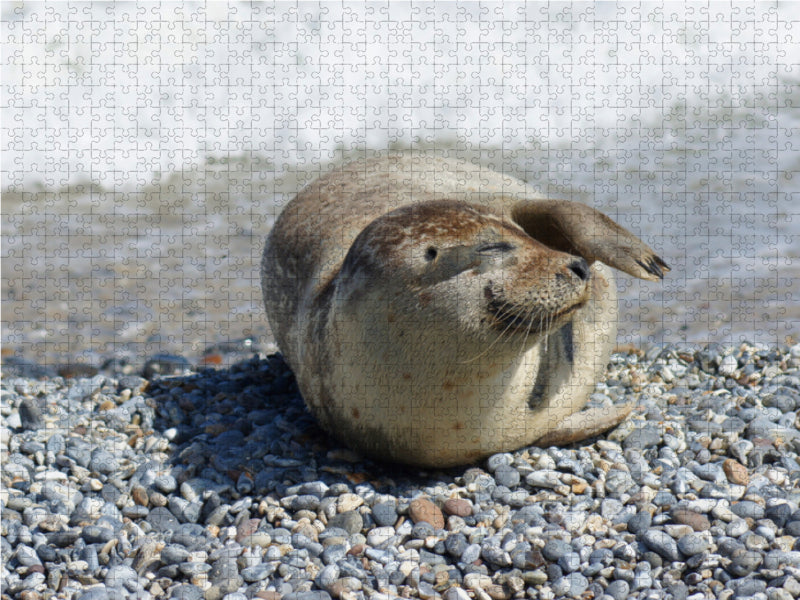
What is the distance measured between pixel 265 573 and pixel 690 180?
23.3ft

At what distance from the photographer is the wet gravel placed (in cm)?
432

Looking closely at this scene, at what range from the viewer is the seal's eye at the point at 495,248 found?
183 inches

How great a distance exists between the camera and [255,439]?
582 centimetres

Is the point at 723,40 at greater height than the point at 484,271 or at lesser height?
greater

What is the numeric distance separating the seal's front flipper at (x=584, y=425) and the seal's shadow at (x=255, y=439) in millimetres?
498

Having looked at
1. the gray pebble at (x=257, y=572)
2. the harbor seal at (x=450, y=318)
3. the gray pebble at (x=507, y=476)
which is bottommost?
the gray pebble at (x=257, y=572)

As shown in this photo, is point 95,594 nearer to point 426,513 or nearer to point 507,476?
point 426,513

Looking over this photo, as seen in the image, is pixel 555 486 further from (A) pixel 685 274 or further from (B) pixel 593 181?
(B) pixel 593 181

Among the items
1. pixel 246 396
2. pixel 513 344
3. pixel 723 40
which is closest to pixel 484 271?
pixel 513 344

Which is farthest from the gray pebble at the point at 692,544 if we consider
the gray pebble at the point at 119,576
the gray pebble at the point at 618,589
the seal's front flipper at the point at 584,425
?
the gray pebble at the point at 119,576

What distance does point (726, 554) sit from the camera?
4.26 m

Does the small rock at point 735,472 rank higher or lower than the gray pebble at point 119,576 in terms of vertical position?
higher

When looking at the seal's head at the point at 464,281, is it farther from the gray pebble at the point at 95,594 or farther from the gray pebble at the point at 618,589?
the gray pebble at the point at 95,594

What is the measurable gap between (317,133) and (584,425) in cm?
697
